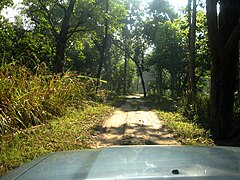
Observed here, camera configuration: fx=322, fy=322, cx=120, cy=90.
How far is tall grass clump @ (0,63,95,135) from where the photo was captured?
7.36 m

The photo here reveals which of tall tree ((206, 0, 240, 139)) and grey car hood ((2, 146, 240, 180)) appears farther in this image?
tall tree ((206, 0, 240, 139))

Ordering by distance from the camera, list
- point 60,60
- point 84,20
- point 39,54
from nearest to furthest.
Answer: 1. point 60,60
2. point 84,20
3. point 39,54

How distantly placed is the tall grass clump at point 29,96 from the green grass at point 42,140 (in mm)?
309

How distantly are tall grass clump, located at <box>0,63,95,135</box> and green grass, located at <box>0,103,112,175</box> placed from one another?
31 centimetres

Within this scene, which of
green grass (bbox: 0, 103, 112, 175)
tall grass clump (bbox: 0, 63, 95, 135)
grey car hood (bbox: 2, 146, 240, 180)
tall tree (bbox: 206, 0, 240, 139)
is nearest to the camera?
grey car hood (bbox: 2, 146, 240, 180)

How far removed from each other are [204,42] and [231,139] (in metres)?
18.6

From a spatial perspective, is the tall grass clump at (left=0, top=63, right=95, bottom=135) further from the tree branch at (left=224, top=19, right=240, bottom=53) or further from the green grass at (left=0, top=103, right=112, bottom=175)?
the tree branch at (left=224, top=19, right=240, bottom=53)

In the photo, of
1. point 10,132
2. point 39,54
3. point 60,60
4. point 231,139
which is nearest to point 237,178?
point 10,132

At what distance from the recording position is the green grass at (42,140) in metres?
5.40

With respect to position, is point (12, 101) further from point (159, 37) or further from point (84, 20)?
point (159, 37)

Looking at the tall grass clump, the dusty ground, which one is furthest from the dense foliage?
the dusty ground

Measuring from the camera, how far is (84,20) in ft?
71.3

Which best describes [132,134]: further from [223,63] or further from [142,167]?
[142,167]

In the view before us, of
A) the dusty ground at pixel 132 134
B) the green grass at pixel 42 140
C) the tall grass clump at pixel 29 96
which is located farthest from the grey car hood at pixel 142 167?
the dusty ground at pixel 132 134
